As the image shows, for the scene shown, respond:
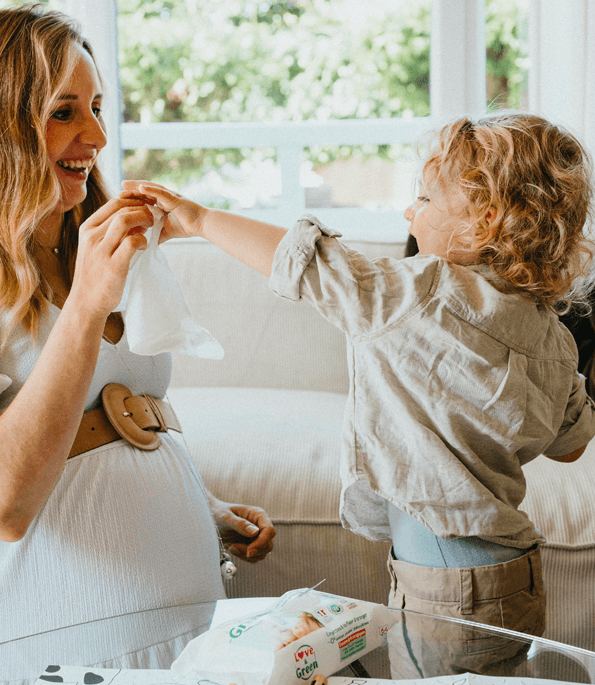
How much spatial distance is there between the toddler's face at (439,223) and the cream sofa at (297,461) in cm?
74

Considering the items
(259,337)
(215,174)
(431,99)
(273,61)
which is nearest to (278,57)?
(273,61)

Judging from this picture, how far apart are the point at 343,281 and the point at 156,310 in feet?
1.15

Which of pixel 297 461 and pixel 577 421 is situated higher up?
pixel 577 421

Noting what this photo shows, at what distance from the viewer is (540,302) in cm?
93

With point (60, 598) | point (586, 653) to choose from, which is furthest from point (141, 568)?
point (586, 653)

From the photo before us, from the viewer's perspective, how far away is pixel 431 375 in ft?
2.75

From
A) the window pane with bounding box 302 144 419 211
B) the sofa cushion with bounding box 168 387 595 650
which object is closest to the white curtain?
the window pane with bounding box 302 144 419 211

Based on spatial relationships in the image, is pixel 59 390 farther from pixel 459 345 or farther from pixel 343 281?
pixel 459 345

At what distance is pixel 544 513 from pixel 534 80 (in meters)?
1.69

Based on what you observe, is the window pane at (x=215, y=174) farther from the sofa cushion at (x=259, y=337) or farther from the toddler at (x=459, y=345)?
the toddler at (x=459, y=345)

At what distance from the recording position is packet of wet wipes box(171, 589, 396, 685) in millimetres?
676

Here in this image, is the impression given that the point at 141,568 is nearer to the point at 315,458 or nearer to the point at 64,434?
the point at 64,434

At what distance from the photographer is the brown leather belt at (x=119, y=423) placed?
1027mm

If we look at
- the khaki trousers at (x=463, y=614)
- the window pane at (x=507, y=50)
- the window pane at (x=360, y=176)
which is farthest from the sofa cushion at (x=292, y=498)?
the window pane at (x=507, y=50)
